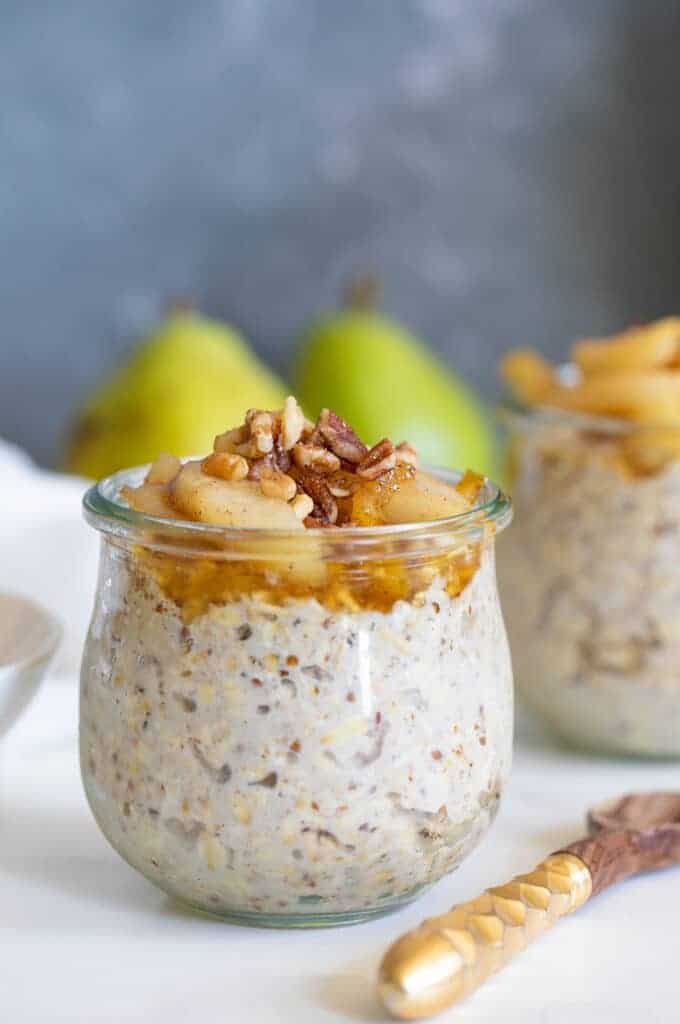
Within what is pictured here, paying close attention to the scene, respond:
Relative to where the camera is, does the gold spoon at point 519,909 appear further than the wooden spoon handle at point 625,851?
No

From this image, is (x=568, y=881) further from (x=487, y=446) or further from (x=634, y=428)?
(x=487, y=446)

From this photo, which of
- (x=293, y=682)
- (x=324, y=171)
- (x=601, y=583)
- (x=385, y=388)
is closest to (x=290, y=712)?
(x=293, y=682)

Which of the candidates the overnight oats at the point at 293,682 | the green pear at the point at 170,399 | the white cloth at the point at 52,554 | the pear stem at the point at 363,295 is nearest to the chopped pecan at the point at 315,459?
the overnight oats at the point at 293,682

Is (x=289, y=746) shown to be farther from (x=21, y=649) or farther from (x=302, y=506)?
(x=21, y=649)

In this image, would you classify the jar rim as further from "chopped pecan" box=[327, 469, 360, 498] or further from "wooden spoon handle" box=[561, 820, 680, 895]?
"wooden spoon handle" box=[561, 820, 680, 895]

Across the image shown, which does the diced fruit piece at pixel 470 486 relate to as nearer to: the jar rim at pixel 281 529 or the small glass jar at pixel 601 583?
the jar rim at pixel 281 529

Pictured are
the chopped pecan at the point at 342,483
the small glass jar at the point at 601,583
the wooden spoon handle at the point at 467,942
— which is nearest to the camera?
the wooden spoon handle at the point at 467,942

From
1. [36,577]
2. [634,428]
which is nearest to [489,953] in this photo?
[634,428]
